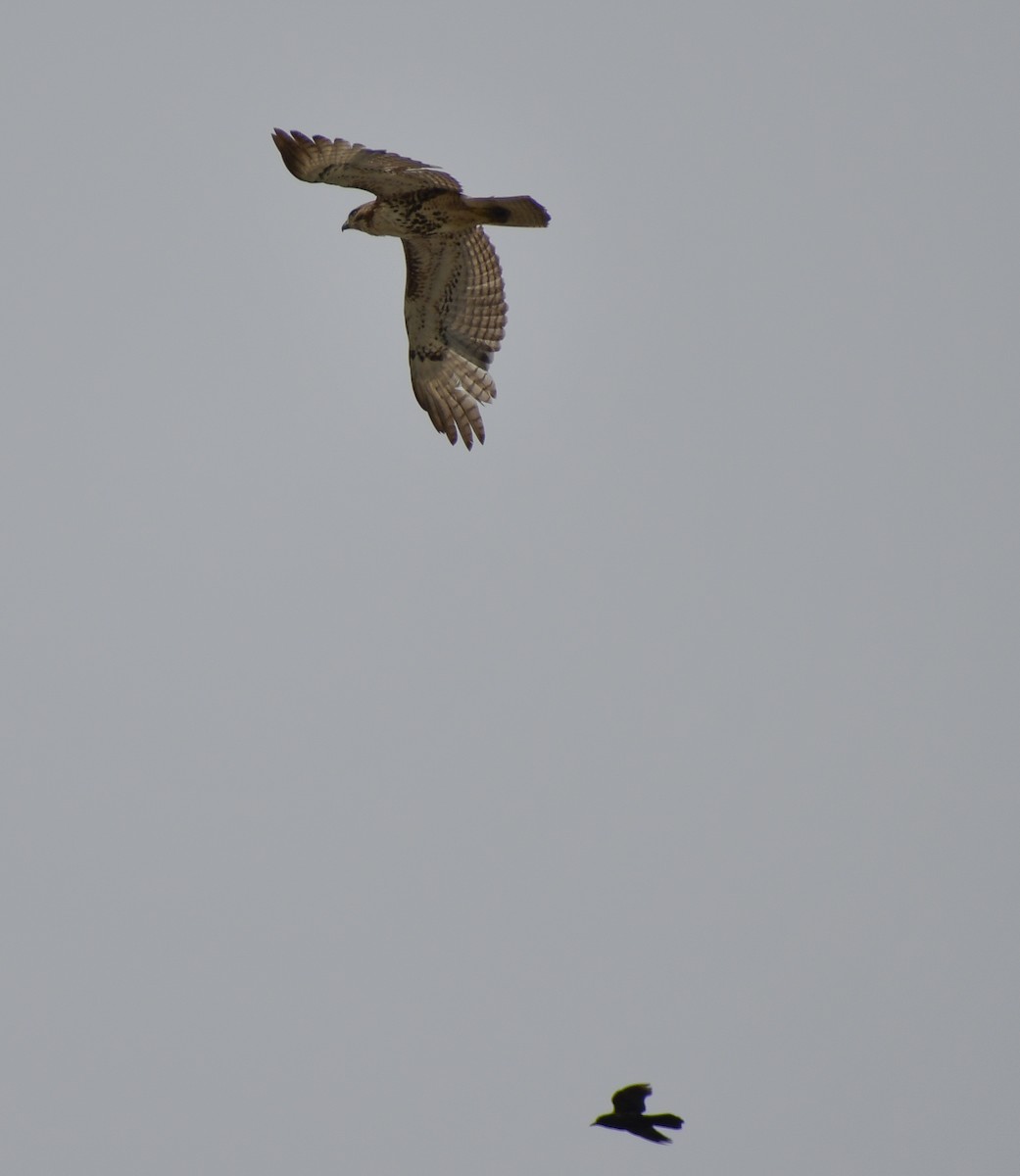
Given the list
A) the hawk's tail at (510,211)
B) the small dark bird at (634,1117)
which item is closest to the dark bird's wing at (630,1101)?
the small dark bird at (634,1117)

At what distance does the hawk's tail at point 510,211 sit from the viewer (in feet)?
49.8

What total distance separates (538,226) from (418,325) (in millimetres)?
2888

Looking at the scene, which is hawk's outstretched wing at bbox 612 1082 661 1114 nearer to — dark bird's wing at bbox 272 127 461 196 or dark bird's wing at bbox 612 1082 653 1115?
dark bird's wing at bbox 612 1082 653 1115

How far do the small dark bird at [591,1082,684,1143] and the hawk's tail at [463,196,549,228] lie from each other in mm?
6842

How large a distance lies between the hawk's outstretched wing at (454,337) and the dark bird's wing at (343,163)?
1.76m

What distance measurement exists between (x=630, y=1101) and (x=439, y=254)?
8.10 m

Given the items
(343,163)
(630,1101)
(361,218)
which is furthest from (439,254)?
(630,1101)

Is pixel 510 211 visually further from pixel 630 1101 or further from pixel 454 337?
pixel 630 1101

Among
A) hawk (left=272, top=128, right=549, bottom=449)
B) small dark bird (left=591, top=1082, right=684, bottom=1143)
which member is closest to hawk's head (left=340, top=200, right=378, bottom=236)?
hawk (left=272, top=128, right=549, bottom=449)

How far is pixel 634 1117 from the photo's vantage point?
12.3 meters

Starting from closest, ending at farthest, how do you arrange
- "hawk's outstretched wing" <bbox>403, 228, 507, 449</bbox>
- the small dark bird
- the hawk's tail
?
the small dark bird < the hawk's tail < "hawk's outstretched wing" <bbox>403, 228, 507, 449</bbox>

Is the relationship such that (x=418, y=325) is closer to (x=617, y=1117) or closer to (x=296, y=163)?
(x=296, y=163)

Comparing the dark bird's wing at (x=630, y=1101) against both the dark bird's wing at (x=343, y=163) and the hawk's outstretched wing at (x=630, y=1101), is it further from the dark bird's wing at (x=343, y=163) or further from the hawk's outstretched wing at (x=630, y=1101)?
the dark bird's wing at (x=343, y=163)

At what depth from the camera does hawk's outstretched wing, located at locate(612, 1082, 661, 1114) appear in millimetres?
12281
